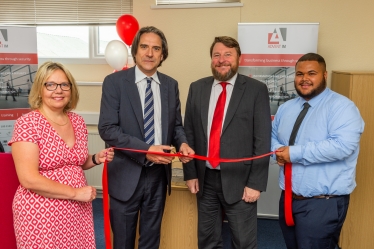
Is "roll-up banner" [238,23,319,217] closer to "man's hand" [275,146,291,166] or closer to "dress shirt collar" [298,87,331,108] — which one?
"dress shirt collar" [298,87,331,108]

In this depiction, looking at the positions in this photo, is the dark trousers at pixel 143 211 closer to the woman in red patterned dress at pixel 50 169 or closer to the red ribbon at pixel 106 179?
the red ribbon at pixel 106 179

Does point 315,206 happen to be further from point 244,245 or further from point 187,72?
point 187,72

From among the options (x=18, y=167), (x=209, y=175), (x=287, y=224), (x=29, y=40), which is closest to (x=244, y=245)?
(x=287, y=224)

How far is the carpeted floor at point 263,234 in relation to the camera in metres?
3.70

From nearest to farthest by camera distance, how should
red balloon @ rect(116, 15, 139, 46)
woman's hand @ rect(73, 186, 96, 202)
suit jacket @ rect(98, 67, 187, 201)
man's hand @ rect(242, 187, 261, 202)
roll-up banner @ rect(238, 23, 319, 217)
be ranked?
1. woman's hand @ rect(73, 186, 96, 202)
2. suit jacket @ rect(98, 67, 187, 201)
3. man's hand @ rect(242, 187, 261, 202)
4. roll-up banner @ rect(238, 23, 319, 217)
5. red balloon @ rect(116, 15, 139, 46)

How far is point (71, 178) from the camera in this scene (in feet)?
6.35

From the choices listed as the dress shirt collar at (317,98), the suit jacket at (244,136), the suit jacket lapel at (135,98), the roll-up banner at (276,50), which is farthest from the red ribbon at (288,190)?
Answer: the roll-up banner at (276,50)

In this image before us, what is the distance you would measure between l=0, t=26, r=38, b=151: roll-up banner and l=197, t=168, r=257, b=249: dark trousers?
9.93 ft

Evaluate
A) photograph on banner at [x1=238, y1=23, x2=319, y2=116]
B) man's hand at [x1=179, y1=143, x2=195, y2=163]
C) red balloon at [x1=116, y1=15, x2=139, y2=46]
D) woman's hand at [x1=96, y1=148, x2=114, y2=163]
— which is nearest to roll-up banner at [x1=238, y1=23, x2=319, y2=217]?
photograph on banner at [x1=238, y1=23, x2=319, y2=116]

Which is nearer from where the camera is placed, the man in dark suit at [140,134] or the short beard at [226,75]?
the man in dark suit at [140,134]

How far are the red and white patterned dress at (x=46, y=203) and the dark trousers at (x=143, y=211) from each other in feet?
1.44

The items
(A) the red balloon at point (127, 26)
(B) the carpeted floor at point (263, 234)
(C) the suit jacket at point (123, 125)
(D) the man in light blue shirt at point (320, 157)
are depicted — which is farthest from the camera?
(A) the red balloon at point (127, 26)

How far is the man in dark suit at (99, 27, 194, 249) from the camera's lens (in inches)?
91.3

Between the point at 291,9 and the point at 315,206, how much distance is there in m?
2.76
